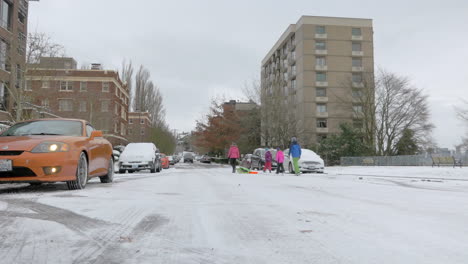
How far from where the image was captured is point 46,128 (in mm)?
7227

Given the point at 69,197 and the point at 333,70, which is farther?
the point at 333,70

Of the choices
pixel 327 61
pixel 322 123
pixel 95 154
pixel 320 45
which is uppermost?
pixel 320 45

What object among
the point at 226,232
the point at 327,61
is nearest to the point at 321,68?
the point at 327,61

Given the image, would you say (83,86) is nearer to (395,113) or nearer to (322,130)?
(322,130)

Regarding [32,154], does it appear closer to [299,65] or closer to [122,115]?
[299,65]

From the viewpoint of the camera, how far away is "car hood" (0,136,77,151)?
5945 mm

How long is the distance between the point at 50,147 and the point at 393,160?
31.1m

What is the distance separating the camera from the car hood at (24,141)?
5945 mm

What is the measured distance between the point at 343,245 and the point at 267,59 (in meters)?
74.1

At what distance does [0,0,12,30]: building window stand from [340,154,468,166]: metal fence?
31519 millimetres

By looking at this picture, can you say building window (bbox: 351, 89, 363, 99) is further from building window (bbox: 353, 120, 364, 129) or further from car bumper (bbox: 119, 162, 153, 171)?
car bumper (bbox: 119, 162, 153, 171)

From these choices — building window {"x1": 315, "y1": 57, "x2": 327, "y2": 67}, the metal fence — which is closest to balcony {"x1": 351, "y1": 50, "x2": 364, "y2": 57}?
building window {"x1": 315, "y1": 57, "x2": 327, "y2": 67}

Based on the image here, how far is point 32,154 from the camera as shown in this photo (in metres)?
5.95

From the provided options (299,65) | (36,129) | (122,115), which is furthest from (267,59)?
(36,129)
